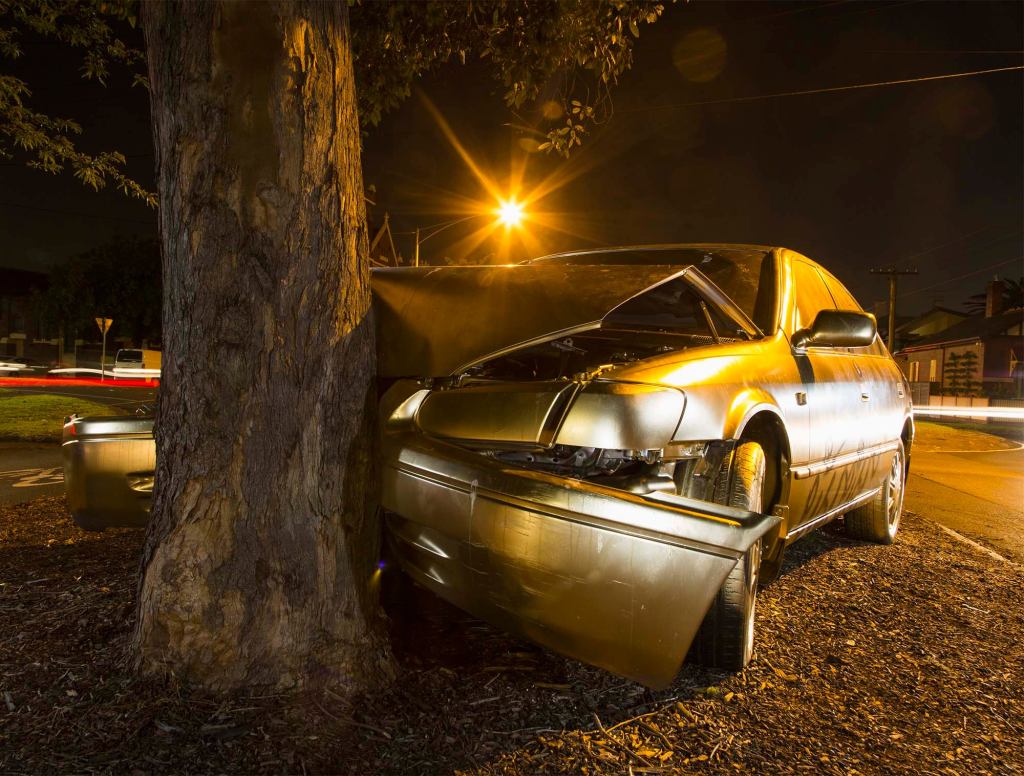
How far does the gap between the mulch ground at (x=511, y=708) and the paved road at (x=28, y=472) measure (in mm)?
3363

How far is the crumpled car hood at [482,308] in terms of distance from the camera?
9.41ft

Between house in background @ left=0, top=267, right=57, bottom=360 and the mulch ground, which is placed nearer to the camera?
the mulch ground

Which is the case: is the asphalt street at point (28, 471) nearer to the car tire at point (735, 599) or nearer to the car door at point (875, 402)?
the car tire at point (735, 599)

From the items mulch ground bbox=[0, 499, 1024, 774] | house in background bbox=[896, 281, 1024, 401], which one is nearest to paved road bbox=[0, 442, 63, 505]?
mulch ground bbox=[0, 499, 1024, 774]

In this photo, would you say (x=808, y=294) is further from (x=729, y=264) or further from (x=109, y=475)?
(x=109, y=475)

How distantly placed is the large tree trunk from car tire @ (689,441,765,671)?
1.28 m

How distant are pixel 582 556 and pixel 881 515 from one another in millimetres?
4198

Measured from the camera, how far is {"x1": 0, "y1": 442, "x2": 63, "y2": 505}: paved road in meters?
6.61

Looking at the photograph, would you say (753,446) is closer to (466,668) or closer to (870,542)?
(466,668)

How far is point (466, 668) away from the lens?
2.81 meters

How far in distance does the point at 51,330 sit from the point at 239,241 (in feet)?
224

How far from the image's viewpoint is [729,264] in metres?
4.52

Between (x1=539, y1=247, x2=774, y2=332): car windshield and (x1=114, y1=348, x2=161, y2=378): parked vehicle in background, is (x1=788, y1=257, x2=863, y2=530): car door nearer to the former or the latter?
(x1=539, y1=247, x2=774, y2=332): car windshield

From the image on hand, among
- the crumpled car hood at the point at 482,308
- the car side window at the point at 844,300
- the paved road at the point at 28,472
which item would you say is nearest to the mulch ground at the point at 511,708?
the crumpled car hood at the point at 482,308
